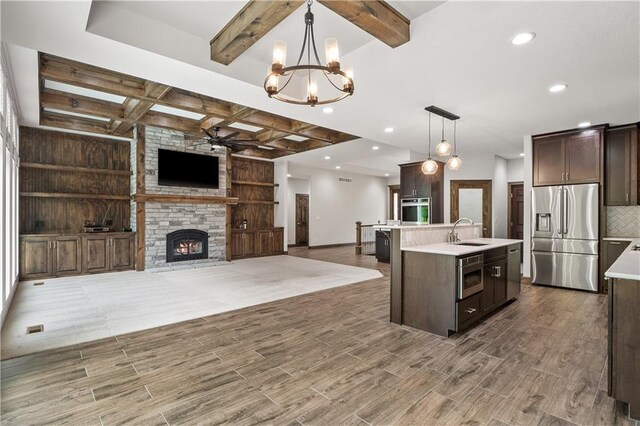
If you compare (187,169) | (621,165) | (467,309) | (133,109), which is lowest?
(467,309)

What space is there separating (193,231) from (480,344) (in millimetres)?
6862

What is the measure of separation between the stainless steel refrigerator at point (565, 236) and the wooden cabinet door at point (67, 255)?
9042 millimetres

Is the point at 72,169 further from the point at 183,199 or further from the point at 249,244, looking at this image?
the point at 249,244

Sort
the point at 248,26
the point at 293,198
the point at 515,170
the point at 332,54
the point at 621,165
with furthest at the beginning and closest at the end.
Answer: the point at 293,198 < the point at 515,170 < the point at 621,165 < the point at 248,26 < the point at 332,54

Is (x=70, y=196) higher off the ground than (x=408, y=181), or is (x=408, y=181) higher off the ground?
(x=408, y=181)

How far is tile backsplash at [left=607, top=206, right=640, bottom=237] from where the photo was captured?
211 inches

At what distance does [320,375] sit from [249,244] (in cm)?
730

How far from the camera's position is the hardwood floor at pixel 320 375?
210cm

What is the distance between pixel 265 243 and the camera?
9930 millimetres

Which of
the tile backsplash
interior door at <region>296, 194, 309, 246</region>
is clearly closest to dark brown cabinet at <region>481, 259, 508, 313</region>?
the tile backsplash

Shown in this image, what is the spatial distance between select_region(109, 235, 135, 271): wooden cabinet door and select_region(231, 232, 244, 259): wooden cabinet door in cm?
264

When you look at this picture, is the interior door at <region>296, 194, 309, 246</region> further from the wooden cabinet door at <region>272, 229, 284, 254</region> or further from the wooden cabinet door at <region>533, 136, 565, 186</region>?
the wooden cabinet door at <region>533, 136, 565, 186</region>

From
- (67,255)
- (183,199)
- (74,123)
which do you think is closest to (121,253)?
(67,255)

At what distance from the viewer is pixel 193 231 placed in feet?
26.3
